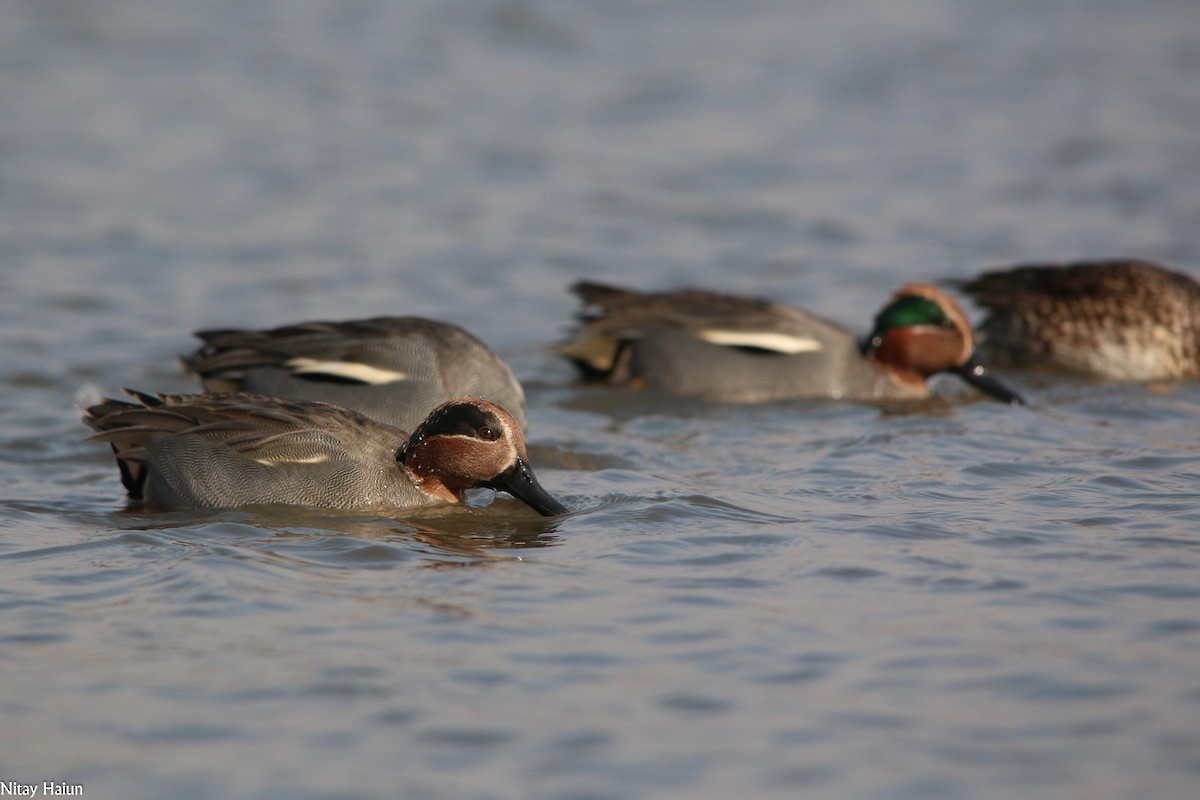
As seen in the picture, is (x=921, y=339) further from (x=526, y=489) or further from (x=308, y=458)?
(x=308, y=458)

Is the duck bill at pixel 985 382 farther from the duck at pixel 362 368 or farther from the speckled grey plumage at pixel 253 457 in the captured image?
the speckled grey plumage at pixel 253 457

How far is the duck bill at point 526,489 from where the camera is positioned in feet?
23.0

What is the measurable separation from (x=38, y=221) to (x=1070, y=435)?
28.1 ft

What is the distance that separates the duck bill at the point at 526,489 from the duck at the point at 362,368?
1409mm

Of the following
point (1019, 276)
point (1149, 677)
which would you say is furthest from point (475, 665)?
point (1019, 276)

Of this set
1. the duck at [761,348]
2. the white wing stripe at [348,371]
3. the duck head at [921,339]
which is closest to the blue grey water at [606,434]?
the duck at [761,348]

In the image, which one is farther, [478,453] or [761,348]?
[761,348]

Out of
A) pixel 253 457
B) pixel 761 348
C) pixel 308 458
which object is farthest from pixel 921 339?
pixel 253 457

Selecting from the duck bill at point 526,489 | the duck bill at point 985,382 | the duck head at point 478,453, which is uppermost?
the duck bill at point 985,382

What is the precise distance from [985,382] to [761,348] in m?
1.39

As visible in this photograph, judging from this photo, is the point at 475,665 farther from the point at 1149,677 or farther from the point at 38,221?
the point at 38,221

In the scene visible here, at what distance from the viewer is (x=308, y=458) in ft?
23.3

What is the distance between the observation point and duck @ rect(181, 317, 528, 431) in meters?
8.48

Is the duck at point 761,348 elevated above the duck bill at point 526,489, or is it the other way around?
the duck at point 761,348
